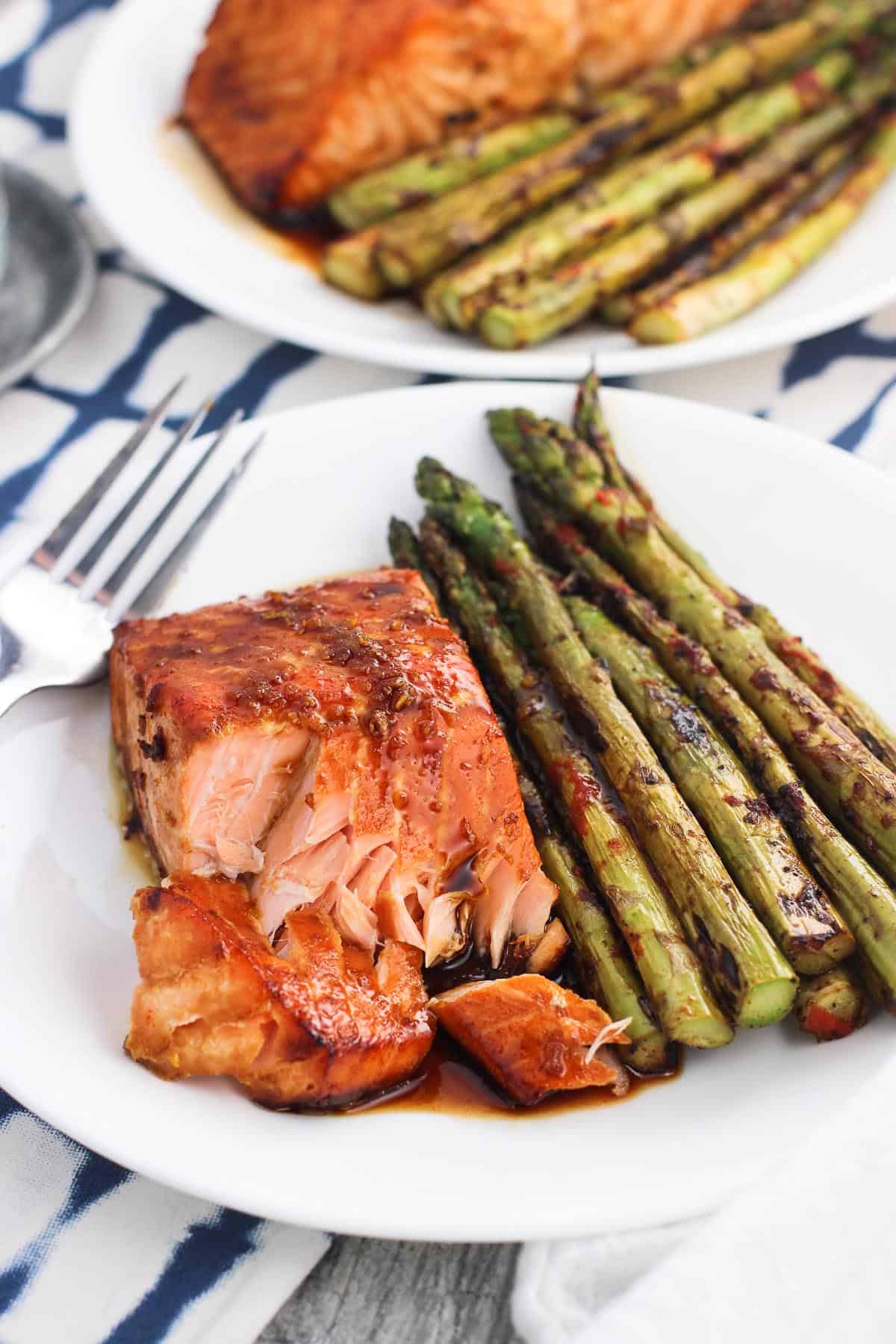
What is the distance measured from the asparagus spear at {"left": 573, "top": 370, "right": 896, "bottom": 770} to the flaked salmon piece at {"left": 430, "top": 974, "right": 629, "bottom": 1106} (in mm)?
1073

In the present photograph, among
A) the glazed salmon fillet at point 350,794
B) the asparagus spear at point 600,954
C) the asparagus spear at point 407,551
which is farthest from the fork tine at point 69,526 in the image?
the asparagus spear at point 600,954

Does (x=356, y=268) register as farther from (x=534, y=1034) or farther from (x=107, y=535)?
(x=534, y=1034)

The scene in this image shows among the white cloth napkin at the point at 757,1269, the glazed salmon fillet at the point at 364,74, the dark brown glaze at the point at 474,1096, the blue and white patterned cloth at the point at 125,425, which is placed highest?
the glazed salmon fillet at the point at 364,74

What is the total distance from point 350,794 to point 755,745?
1059 mm

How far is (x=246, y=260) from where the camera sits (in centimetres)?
542

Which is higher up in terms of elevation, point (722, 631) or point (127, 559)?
point (127, 559)

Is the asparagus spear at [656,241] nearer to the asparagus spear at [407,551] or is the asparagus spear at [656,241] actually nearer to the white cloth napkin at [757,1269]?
the asparagus spear at [407,551]

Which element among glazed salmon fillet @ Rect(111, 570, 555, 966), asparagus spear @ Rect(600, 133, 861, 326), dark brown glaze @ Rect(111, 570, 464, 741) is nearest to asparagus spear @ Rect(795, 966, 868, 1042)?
glazed salmon fillet @ Rect(111, 570, 555, 966)

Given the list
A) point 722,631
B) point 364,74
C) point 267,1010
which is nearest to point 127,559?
point 267,1010

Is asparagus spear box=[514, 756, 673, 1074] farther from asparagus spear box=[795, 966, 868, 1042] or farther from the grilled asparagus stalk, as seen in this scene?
asparagus spear box=[795, 966, 868, 1042]

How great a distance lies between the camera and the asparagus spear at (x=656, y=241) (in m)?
4.88

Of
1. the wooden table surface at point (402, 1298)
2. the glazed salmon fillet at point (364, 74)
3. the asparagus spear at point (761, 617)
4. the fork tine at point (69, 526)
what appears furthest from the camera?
the glazed salmon fillet at point (364, 74)

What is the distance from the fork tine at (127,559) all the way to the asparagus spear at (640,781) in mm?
743

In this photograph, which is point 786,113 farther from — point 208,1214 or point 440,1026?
point 208,1214
